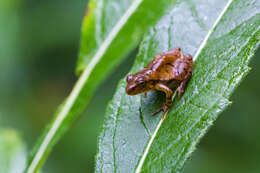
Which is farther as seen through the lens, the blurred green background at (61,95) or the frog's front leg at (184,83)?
the blurred green background at (61,95)

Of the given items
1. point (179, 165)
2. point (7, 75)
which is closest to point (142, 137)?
point (179, 165)

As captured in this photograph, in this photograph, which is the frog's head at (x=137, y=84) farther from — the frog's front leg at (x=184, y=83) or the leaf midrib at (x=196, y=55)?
the leaf midrib at (x=196, y=55)

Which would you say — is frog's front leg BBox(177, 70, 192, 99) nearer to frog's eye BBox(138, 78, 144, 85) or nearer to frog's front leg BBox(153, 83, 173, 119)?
frog's front leg BBox(153, 83, 173, 119)

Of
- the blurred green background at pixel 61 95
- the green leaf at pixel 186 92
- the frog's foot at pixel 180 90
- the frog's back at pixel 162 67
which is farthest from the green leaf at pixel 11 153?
the blurred green background at pixel 61 95

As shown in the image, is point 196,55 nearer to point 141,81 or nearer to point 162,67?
point 162,67

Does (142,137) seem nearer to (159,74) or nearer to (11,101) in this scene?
(159,74)
